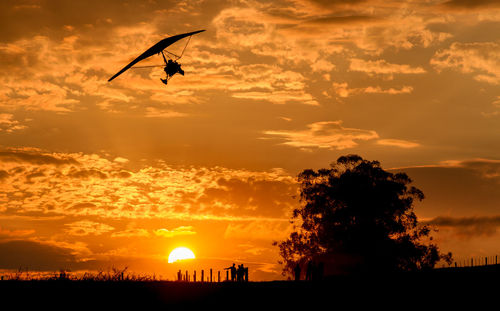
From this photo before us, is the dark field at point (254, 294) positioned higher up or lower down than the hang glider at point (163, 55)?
lower down

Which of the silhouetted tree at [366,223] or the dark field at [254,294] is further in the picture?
the silhouetted tree at [366,223]

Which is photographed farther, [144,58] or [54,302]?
[144,58]

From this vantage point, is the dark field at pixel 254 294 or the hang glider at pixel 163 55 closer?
the dark field at pixel 254 294

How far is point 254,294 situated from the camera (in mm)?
23266

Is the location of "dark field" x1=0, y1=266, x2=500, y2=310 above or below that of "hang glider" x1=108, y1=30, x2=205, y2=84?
below

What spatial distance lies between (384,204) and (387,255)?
493 centimetres

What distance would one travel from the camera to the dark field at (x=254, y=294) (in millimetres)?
21375

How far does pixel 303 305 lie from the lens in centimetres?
2150

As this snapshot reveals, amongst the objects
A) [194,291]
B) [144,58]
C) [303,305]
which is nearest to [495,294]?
[303,305]

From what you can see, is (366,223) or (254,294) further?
(366,223)

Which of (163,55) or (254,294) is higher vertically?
(163,55)

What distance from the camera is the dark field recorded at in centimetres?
2138

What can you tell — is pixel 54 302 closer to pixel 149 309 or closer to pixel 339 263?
pixel 149 309

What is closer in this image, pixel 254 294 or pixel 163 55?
pixel 254 294
